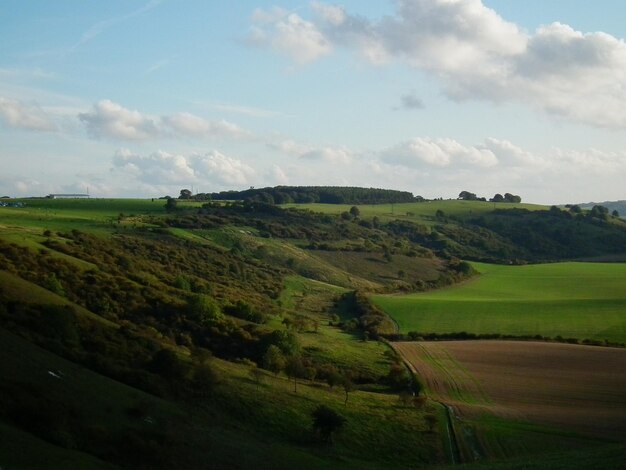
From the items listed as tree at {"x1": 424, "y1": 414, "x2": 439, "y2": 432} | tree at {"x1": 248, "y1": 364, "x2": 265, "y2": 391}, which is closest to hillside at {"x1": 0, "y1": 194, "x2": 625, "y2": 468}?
tree at {"x1": 424, "y1": 414, "x2": 439, "y2": 432}

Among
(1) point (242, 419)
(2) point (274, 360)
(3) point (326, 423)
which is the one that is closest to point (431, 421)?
(3) point (326, 423)

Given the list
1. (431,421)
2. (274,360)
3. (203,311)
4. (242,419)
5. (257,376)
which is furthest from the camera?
(203,311)

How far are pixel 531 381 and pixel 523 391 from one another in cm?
319

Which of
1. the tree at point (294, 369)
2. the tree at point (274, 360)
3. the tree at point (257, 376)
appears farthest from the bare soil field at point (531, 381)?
the tree at point (257, 376)

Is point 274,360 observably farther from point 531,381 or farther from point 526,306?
point 526,306

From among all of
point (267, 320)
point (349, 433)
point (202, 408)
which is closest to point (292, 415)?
point (349, 433)

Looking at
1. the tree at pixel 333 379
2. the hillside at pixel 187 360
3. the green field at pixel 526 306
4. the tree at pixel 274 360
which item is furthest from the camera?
the green field at pixel 526 306

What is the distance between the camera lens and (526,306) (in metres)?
94.9

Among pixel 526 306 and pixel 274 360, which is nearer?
pixel 274 360

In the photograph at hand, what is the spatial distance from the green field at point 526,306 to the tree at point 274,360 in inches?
1325

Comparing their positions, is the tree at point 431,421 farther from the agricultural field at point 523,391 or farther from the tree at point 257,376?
the tree at point 257,376

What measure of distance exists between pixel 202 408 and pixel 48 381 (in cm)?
Answer: 970

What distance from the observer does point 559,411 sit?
45.9 metres

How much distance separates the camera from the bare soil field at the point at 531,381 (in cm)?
4472
